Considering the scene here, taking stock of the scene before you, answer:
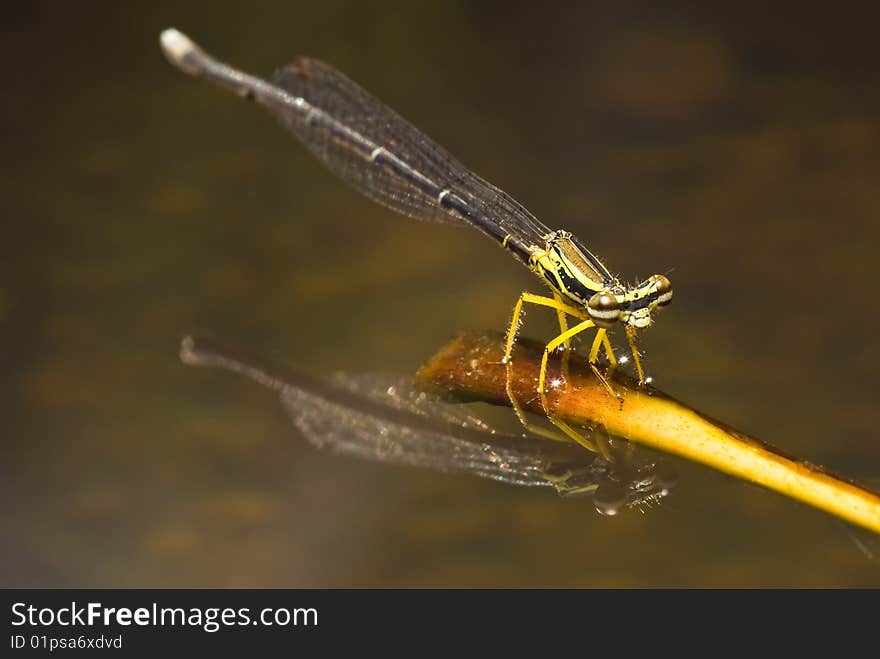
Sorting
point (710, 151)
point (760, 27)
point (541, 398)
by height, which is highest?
point (760, 27)

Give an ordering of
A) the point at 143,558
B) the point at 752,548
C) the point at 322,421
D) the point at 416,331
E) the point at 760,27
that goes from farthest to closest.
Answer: the point at 760,27, the point at 416,331, the point at 322,421, the point at 143,558, the point at 752,548

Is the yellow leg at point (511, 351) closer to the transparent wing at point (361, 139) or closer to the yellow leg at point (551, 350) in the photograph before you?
the yellow leg at point (551, 350)

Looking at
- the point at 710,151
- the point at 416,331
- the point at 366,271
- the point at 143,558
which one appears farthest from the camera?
the point at 710,151

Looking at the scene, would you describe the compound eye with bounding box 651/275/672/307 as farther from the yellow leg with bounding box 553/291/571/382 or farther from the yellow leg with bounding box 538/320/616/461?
the yellow leg with bounding box 553/291/571/382

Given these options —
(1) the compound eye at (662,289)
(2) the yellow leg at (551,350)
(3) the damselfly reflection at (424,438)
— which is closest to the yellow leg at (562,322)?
(2) the yellow leg at (551,350)

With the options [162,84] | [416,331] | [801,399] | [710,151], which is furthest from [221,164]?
[801,399]

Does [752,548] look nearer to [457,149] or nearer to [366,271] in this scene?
[366,271]

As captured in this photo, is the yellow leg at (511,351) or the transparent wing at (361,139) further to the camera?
the transparent wing at (361,139)

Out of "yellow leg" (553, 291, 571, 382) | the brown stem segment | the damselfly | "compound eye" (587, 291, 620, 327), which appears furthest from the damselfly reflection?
"compound eye" (587, 291, 620, 327)
